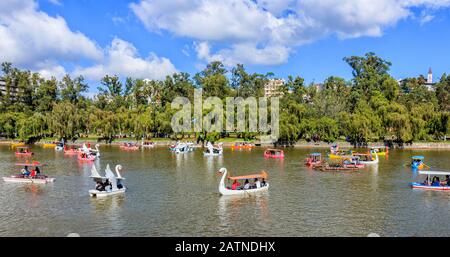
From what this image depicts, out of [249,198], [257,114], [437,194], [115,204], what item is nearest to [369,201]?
Answer: [437,194]

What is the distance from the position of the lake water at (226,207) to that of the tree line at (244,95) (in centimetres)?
3945

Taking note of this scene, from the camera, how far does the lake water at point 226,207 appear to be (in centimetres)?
2412

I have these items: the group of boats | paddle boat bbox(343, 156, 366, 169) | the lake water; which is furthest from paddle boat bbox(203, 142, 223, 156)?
paddle boat bbox(343, 156, 366, 169)

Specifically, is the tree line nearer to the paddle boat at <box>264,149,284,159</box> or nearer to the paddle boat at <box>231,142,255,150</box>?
the paddle boat at <box>231,142,255,150</box>

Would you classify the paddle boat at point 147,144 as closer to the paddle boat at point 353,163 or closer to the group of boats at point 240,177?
the group of boats at point 240,177

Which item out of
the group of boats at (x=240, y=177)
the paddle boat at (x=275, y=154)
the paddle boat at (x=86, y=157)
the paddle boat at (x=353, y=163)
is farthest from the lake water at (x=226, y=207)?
the paddle boat at (x=275, y=154)

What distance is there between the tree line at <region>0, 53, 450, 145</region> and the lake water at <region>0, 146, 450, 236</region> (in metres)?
39.5

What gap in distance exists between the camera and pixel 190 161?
5900 centimetres

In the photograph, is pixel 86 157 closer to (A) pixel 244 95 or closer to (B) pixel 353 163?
(B) pixel 353 163

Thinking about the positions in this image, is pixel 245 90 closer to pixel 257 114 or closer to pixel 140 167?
pixel 257 114

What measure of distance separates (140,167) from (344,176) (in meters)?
24.8

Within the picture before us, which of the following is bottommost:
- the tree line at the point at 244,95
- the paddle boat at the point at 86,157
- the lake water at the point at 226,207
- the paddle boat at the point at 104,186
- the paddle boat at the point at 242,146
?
the lake water at the point at 226,207
